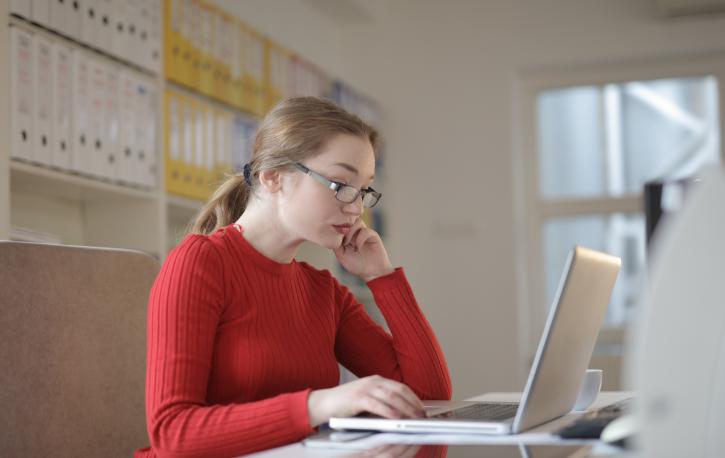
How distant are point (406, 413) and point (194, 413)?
0.99ft

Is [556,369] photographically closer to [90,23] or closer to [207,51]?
[90,23]

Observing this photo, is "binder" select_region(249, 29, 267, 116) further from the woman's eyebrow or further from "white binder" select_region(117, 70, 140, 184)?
the woman's eyebrow

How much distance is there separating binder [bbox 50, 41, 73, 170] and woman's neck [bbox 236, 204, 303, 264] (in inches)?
45.1

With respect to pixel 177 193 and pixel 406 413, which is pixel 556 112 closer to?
pixel 177 193

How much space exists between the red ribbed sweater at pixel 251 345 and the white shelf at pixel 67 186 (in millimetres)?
1095

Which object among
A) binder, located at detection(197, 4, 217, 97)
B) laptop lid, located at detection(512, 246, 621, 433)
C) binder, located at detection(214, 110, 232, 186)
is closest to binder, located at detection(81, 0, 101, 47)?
binder, located at detection(197, 4, 217, 97)

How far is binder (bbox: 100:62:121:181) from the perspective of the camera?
8.98ft

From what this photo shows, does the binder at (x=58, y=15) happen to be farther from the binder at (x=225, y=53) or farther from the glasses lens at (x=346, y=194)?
the glasses lens at (x=346, y=194)

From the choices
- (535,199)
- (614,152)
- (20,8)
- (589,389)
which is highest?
(20,8)

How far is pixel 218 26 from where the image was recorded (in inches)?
135

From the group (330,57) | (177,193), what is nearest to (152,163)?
(177,193)

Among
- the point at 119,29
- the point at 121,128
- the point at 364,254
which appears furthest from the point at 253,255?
the point at 119,29

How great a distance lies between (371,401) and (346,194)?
1.57 ft

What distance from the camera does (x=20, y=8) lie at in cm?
239
